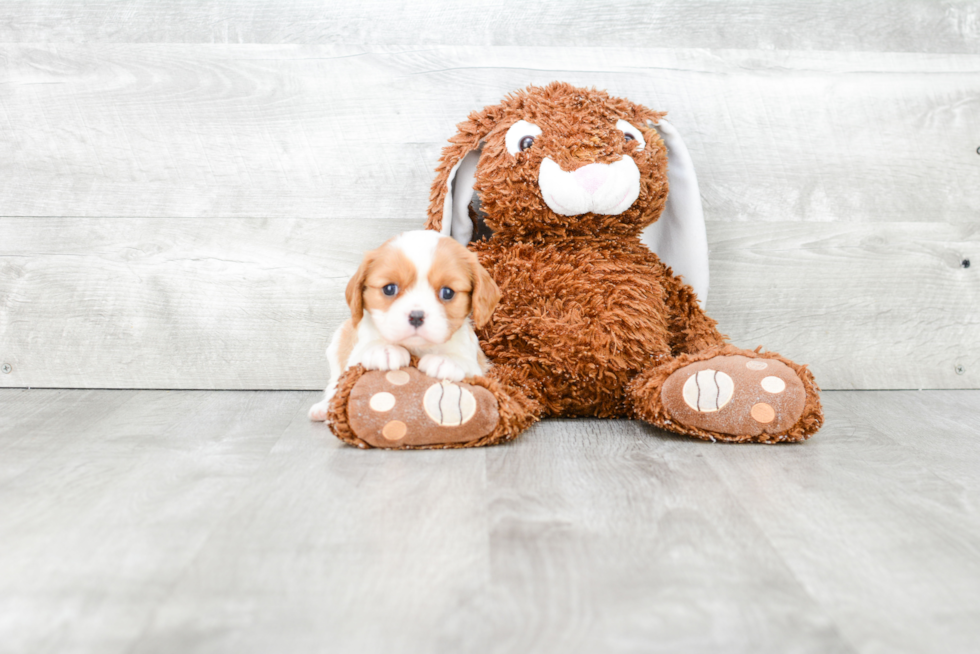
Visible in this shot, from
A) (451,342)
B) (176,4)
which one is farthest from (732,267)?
(176,4)

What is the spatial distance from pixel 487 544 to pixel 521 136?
2.21 feet

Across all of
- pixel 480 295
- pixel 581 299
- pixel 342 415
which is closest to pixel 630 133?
pixel 581 299

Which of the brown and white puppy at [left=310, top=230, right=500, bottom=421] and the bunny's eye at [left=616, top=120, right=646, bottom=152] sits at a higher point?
the bunny's eye at [left=616, top=120, right=646, bottom=152]

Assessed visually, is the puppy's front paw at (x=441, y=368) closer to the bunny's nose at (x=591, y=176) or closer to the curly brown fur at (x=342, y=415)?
the curly brown fur at (x=342, y=415)

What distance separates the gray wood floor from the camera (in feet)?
1.88

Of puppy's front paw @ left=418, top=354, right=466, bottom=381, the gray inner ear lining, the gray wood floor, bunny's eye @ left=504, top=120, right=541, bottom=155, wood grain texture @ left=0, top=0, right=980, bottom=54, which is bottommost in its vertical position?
the gray wood floor

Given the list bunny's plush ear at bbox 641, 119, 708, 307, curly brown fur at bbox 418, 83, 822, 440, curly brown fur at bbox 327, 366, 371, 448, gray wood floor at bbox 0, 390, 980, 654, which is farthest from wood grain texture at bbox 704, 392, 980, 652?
curly brown fur at bbox 327, 366, 371, 448

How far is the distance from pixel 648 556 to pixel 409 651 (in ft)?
0.82

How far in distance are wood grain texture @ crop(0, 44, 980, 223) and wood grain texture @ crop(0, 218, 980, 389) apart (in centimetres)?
5

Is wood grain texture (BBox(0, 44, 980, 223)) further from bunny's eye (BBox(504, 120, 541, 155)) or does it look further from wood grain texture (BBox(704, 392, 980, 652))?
wood grain texture (BBox(704, 392, 980, 652))

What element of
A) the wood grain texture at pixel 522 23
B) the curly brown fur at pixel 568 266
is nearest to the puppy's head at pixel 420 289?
the curly brown fur at pixel 568 266

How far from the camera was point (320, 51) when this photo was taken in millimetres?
1406

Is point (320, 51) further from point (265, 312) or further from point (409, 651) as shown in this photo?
point (409, 651)

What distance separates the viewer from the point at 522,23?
4.66 ft
